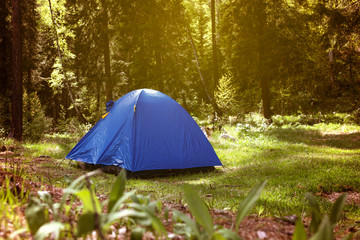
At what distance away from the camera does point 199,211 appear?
5.91 feet

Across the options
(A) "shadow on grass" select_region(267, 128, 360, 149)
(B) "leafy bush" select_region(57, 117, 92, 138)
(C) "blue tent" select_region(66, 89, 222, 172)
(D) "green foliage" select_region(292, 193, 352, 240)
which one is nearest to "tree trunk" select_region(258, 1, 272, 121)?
(A) "shadow on grass" select_region(267, 128, 360, 149)

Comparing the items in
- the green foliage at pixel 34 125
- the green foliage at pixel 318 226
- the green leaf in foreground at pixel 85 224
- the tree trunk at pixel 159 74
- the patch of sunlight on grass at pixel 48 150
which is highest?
the tree trunk at pixel 159 74

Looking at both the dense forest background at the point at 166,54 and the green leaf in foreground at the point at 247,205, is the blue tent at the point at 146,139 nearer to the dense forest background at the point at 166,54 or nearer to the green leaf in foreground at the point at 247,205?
the green leaf in foreground at the point at 247,205

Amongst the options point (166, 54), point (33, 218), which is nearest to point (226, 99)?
point (166, 54)

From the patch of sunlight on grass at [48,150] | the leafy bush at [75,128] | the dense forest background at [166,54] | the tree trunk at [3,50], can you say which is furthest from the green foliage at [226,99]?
the tree trunk at [3,50]

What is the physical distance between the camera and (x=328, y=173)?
21.6 feet

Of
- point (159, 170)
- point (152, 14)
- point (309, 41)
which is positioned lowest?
point (159, 170)

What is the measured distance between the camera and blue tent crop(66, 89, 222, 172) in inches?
296

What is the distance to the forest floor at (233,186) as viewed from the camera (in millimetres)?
2129

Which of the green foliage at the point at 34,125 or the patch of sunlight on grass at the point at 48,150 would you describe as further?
the green foliage at the point at 34,125

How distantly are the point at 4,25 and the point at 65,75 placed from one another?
23.2ft

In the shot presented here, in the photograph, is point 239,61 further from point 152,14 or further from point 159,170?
point 159,170

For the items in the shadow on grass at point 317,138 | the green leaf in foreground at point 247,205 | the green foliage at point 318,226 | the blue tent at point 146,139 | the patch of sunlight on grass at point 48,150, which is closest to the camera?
the green foliage at point 318,226

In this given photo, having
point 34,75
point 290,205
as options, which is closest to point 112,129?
point 290,205
